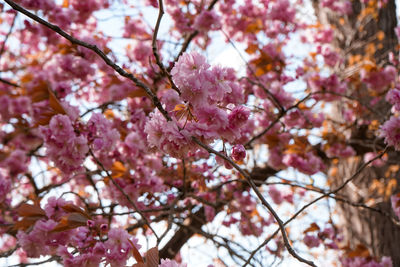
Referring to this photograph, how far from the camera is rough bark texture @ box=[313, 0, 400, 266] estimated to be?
314 centimetres

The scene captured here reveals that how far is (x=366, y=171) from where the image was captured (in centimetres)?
356

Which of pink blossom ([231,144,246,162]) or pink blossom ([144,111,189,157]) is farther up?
pink blossom ([144,111,189,157])

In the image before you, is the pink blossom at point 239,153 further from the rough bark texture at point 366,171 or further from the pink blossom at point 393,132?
the rough bark texture at point 366,171

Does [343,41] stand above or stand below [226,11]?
below

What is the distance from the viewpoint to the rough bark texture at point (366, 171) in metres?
3.14

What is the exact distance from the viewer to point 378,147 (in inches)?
117

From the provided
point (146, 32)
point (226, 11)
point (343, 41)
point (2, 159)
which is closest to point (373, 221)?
point (343, 41)

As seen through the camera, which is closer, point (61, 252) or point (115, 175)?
point (61, 252)

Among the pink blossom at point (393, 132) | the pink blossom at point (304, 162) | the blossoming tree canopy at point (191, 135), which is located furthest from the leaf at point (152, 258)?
the pink blossom at point (304, 162)

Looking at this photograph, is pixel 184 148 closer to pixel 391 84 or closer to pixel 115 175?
pixel 115 175

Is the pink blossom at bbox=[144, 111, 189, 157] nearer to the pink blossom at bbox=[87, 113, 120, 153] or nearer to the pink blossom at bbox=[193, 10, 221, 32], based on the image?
the pink blossom at bbox=[87, 113, 120, 153]

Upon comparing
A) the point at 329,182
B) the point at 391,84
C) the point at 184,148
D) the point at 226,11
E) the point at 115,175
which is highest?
the point at 226,11

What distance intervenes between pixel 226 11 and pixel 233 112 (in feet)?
11.2

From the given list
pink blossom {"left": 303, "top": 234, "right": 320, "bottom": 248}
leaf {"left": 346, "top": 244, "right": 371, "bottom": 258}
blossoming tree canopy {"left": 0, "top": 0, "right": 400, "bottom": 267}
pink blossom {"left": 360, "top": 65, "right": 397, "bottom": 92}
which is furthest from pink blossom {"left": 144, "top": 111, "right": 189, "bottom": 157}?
pink blossom {"left": 360, "top": 65, "right": 397, "bottom": 92}
